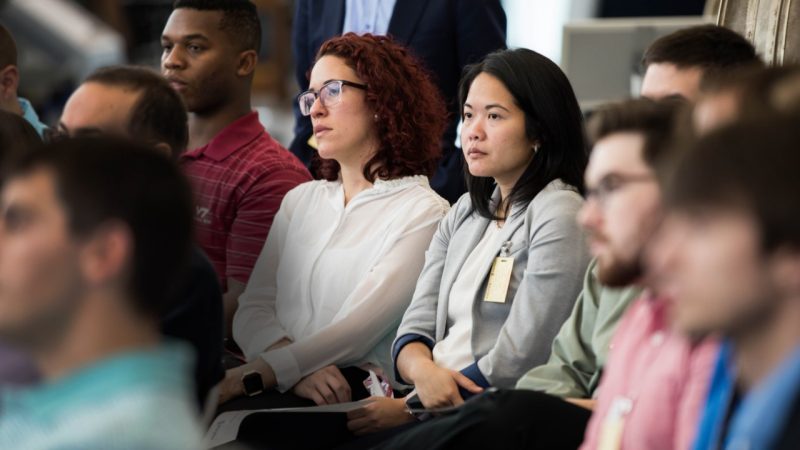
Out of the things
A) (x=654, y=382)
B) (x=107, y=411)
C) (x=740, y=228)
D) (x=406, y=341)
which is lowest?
(x=406, y=341)

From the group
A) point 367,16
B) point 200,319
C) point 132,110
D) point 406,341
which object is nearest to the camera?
point 200,319

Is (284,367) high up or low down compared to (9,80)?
down

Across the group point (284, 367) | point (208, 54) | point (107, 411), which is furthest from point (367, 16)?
point (107, 411)

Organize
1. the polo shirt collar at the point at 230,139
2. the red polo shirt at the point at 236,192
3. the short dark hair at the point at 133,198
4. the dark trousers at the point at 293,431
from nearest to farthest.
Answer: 1. the short dark hair at the point at 133,198
2. the dark trousers at the point at 293,431
3. the red polo shirt at the point at 236,192
4. the polo shirt collar at the point at 230,139

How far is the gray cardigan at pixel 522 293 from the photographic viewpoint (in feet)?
7.88

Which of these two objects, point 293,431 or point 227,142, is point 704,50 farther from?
point 227,142

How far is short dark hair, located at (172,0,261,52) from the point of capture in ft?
11.6

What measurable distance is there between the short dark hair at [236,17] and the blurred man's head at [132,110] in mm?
1016

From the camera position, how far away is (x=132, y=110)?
2.50 meters

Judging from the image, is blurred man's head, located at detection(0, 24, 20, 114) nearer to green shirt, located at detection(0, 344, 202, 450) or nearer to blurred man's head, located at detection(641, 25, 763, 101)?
blurred man's head, located at detection(641, 25, 763, 101)

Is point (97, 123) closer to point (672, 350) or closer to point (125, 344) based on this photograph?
point (125, 344)

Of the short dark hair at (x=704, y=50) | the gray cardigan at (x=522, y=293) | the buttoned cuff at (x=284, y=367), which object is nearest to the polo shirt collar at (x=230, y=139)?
the buttoned cuff at (x=284, y=367)

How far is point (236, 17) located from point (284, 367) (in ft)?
4.16

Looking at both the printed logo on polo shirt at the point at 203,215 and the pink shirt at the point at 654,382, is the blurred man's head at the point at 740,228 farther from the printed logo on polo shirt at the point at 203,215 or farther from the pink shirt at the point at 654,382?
the printed logo on polo shirt at the point at 203,215
